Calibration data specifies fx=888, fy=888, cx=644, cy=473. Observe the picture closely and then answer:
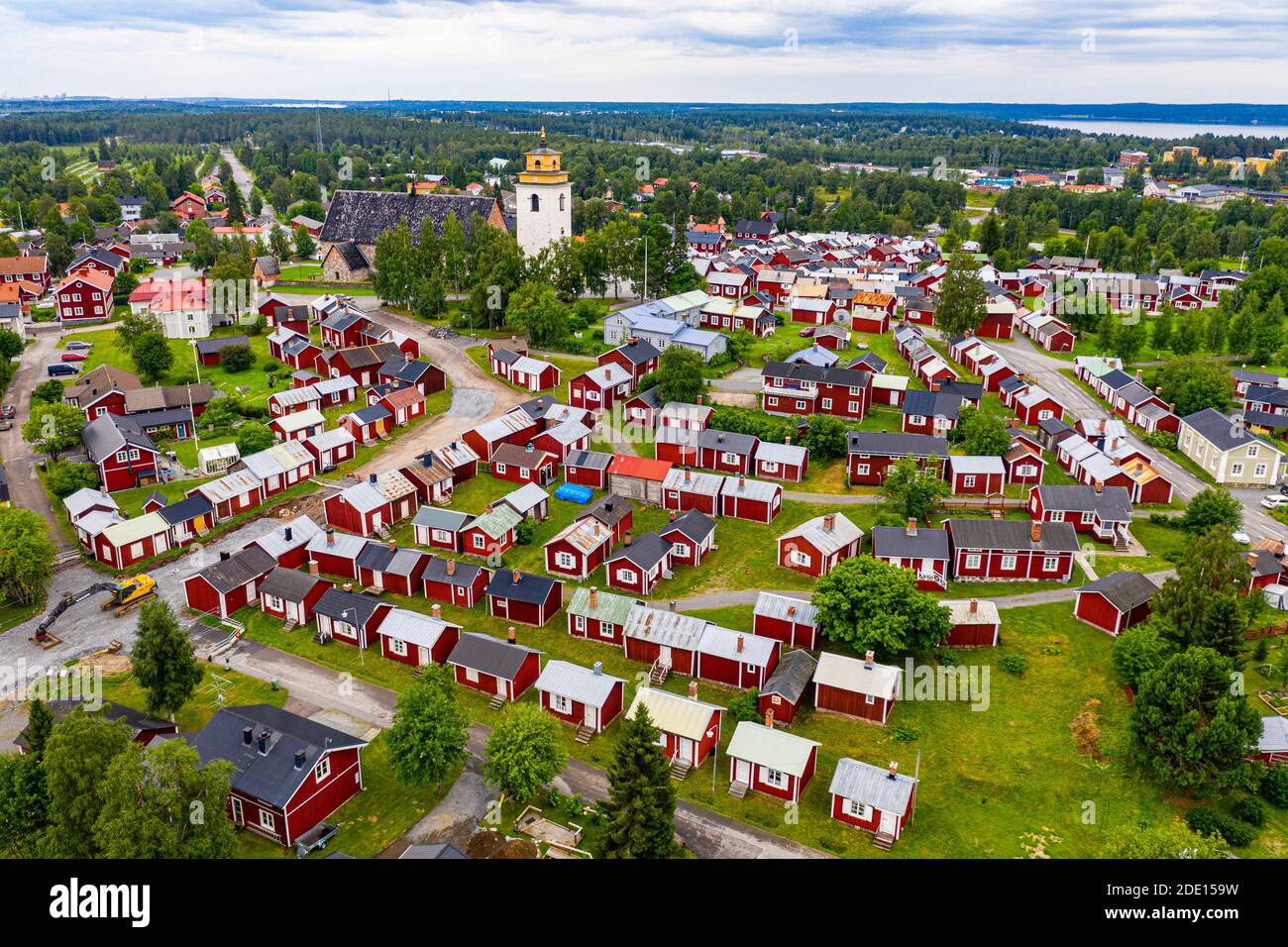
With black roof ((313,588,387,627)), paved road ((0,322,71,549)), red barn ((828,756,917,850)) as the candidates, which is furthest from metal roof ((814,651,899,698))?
paved road ((0,322,71,549))

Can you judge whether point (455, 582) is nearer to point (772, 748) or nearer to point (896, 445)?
point (772, 748)

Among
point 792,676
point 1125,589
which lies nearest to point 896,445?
point 1125,589

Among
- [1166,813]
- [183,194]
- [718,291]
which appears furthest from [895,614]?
[183,194]

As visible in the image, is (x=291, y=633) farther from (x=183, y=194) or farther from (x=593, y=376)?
(x=183, y=194)

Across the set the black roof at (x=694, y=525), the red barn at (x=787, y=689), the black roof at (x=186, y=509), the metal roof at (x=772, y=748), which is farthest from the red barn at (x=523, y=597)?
the black roof at (x=186, y=509)

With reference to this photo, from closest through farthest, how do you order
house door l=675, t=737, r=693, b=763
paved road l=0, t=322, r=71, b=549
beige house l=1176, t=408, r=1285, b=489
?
house door l=675, t=737, r=693, b=763 < paved road l=0, t=322, r=71, b=549 < beige house l=1176, t=408, r=1285, b=489

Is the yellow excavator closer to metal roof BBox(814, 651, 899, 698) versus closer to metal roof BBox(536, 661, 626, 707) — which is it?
metal roof BBox(536, 661, 626, 707)

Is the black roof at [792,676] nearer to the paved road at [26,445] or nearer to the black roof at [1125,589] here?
the black roof at [1125,589]
